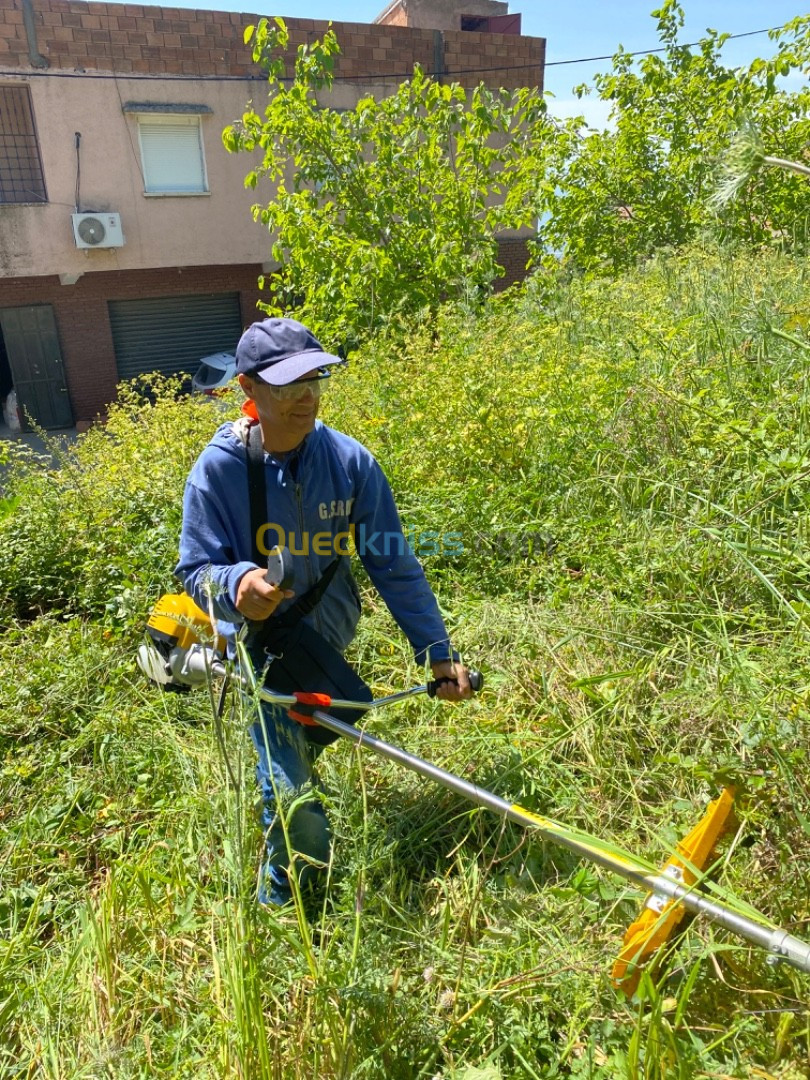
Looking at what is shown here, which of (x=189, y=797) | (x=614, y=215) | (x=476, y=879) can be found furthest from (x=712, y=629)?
(x=614, y=215)

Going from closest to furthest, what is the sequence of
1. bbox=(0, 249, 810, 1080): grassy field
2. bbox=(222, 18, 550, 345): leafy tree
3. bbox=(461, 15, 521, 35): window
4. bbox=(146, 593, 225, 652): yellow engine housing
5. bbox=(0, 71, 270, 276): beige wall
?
1. bbox=(0, 249, 810, 1080): grassy field
2. bbox=(146, 593, 225, 652): yellow engine housing
3. bbox=(222, 18, 550, 345): leafy tree
4. bbox=(0, 71, 270, 276): beige wall
5. bbox=(461, 15, 521, 35): window

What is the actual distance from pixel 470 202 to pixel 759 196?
314 centimetres

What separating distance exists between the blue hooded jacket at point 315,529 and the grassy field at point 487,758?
0.48 meters

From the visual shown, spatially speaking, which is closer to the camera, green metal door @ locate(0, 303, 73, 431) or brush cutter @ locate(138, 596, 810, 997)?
brush cutter @ locate(138, 596, 810, 997)

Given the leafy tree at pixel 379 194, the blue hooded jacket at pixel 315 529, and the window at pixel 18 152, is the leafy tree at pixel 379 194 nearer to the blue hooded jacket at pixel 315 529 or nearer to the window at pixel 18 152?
the blue hooded jacket at pixel 315 529

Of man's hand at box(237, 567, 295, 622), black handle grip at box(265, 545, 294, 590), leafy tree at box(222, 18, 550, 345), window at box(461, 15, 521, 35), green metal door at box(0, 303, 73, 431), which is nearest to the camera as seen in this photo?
black handle grip at box(265, 545, 294, 590)

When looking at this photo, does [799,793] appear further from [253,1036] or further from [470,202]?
[470,202]

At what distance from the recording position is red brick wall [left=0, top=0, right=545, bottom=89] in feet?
47.4

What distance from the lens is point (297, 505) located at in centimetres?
234

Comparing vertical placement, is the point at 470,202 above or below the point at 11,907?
above

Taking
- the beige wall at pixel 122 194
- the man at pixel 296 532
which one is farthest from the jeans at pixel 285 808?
the beige wall at pixel 122 194

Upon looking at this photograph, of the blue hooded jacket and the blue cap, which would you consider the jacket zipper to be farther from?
the blue cap

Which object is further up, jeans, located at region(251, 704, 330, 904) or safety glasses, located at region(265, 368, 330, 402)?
safety glasses, located at region(265, 368, 330, 402)

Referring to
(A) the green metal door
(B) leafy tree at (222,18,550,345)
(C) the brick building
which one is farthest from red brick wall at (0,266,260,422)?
(B) leafy tree at (222,18,550,345)
